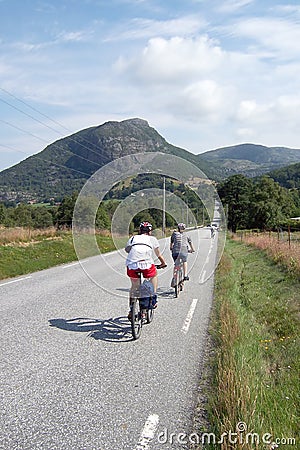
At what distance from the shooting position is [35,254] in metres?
21.0

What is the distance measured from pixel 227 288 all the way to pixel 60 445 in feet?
30.0

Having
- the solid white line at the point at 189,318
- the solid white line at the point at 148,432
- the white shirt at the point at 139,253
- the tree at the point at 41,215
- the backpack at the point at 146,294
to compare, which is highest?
the tree at the point at 41,215

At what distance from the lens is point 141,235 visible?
7578 millimetres

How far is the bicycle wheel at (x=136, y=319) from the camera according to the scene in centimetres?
→ 691

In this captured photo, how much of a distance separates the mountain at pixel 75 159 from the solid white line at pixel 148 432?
4224cm

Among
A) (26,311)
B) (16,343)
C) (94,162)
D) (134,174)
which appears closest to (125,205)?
(134,174)

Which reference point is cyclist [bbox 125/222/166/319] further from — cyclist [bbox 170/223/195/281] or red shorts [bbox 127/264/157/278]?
cyclist [bbox 170/223/195/281]

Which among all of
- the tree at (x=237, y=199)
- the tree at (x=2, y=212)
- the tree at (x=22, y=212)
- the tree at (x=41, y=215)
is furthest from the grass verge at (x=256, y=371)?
the tree at (x=237, y=199)

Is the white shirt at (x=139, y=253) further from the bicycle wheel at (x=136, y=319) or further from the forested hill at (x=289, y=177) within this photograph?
the forested hill at (x=289, y=177)

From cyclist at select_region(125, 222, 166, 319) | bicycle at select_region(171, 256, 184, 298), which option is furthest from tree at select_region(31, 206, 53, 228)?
cyclist at select_region(125, 222, 166, 319)

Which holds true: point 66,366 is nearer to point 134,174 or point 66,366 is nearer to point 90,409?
point 90,409

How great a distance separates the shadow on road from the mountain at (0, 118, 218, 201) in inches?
1511

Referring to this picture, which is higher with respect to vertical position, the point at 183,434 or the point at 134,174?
the point at 134,174

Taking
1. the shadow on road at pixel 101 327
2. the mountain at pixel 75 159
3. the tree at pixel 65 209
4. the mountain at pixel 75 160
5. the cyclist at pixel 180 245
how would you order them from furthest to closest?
the mountain at pixel 75 159
the mountain at pixel 75 160
the tree at pixel 65 209
the cyclist at pixel 180 245
the shadow on road at pixel 101 327
